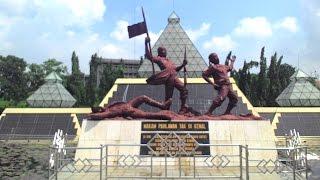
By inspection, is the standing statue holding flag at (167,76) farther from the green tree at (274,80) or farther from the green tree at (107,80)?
the green tree at (107,80)

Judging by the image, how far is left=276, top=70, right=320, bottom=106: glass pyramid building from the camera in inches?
1417

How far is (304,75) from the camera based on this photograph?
38.1m

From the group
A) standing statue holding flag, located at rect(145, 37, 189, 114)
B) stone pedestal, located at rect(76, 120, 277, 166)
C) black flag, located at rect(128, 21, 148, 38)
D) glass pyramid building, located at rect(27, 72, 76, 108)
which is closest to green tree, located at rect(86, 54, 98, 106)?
glass pyramid building, located at rect(27, 72, 76, 108)

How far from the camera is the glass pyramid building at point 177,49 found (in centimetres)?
3703

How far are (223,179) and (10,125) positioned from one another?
19989 mm

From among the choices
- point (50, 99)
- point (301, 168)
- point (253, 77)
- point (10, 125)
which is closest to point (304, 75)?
point (253, 77)

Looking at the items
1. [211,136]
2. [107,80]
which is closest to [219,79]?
[211,136]

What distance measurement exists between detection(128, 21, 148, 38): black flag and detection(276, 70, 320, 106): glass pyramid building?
21529 millimetres

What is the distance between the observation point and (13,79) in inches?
2530

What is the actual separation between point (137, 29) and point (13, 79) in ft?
165

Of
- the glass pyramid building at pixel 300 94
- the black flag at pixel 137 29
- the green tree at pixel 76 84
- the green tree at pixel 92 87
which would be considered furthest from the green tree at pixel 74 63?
the black flag at pixel 137 29

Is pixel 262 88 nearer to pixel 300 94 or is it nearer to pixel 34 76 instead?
pixel 300 94

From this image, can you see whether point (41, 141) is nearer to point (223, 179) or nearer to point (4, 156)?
point (4, 156)

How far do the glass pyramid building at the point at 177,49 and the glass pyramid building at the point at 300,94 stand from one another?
6662 millimetres
